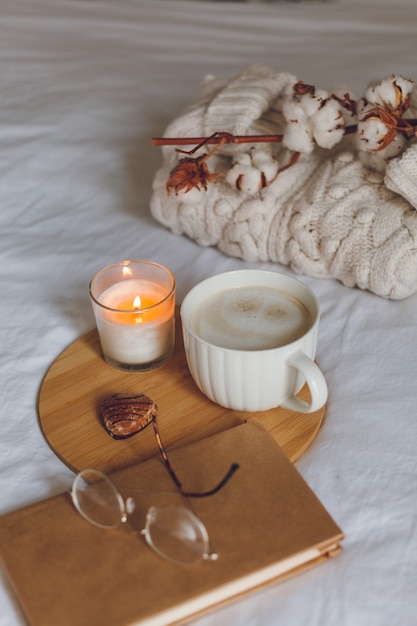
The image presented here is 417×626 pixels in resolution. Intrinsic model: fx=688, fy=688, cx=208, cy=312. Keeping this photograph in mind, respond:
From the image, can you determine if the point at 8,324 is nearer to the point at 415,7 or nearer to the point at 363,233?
the point at 363,233

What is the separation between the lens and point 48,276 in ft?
2.43

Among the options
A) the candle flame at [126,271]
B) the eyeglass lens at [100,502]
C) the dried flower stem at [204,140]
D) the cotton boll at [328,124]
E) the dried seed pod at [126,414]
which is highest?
the cotton boll at [328,124]

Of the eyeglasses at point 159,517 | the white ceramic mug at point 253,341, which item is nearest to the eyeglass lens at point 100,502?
the eyeglasses at point 159,517

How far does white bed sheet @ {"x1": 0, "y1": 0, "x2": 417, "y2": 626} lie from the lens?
1.48ft

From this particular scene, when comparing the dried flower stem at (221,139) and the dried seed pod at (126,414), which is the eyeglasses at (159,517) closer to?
the dried seed pod at (126,414)

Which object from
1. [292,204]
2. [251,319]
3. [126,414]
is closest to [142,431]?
[126,414]

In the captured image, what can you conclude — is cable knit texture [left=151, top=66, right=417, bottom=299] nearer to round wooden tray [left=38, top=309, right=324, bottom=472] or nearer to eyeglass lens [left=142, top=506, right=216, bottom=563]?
round wooden tray [left=38, top=309, right=324, bottom=472]

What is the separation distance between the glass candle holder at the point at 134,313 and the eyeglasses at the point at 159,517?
0.13 metres

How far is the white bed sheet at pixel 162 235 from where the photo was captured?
0.45m

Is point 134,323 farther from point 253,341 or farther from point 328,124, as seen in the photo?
point 328,124

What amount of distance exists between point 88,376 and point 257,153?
0.91 ft

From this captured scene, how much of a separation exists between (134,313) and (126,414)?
8 cm

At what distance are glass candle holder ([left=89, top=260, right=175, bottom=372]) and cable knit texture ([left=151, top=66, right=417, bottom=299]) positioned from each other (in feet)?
0.39

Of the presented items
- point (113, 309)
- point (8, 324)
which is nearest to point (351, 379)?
point (113, 309)
